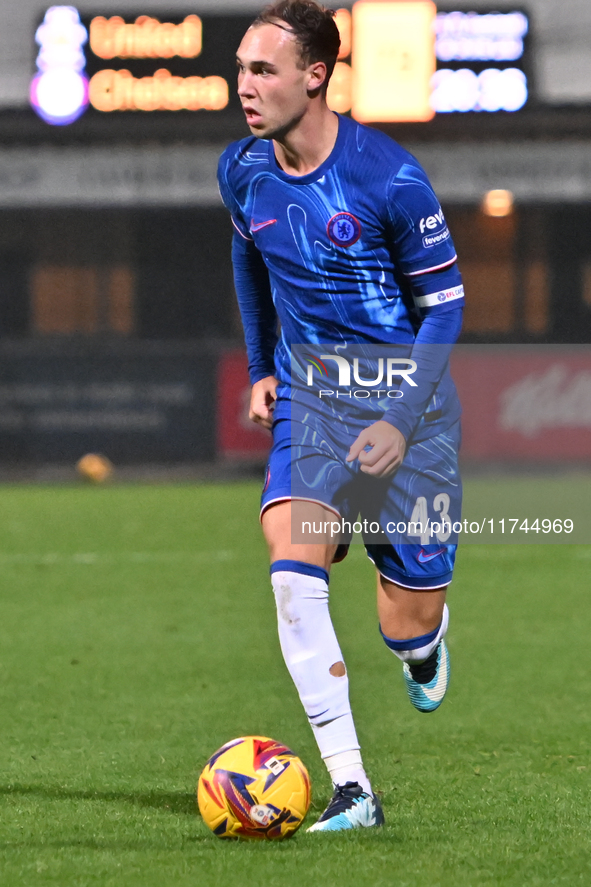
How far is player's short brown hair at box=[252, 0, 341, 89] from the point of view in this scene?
3955 millimetres

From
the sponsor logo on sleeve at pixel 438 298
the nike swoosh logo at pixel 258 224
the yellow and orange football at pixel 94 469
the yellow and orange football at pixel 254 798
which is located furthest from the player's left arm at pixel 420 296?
the yellow and orange football at pixel 94 469

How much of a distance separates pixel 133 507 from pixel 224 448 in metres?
3.94

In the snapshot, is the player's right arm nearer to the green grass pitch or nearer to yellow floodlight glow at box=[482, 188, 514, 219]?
the green grass pitch

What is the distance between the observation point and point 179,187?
67.2 feet

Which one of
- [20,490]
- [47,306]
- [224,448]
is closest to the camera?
[20,490]

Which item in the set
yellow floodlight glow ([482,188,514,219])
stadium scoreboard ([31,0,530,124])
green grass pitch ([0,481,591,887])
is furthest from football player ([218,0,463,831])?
yellow floodlight glow ([482,188,514,219])

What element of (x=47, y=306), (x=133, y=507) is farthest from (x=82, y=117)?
(x=133, y=507)

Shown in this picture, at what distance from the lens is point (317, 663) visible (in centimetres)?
389

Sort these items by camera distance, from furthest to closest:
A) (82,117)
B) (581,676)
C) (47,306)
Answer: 1. (47,306)
2. (82,117)
3. (581,676)

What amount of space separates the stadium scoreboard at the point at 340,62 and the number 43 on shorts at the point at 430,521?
1500cm

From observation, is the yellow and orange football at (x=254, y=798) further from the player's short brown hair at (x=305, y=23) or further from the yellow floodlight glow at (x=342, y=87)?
the yellow floodlight glow at (x=342, y=87)

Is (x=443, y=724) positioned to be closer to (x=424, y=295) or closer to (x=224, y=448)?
(x=424, y=295)

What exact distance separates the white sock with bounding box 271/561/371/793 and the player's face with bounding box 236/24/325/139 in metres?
1.18

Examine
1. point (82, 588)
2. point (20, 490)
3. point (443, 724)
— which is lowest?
point (20, 490)
